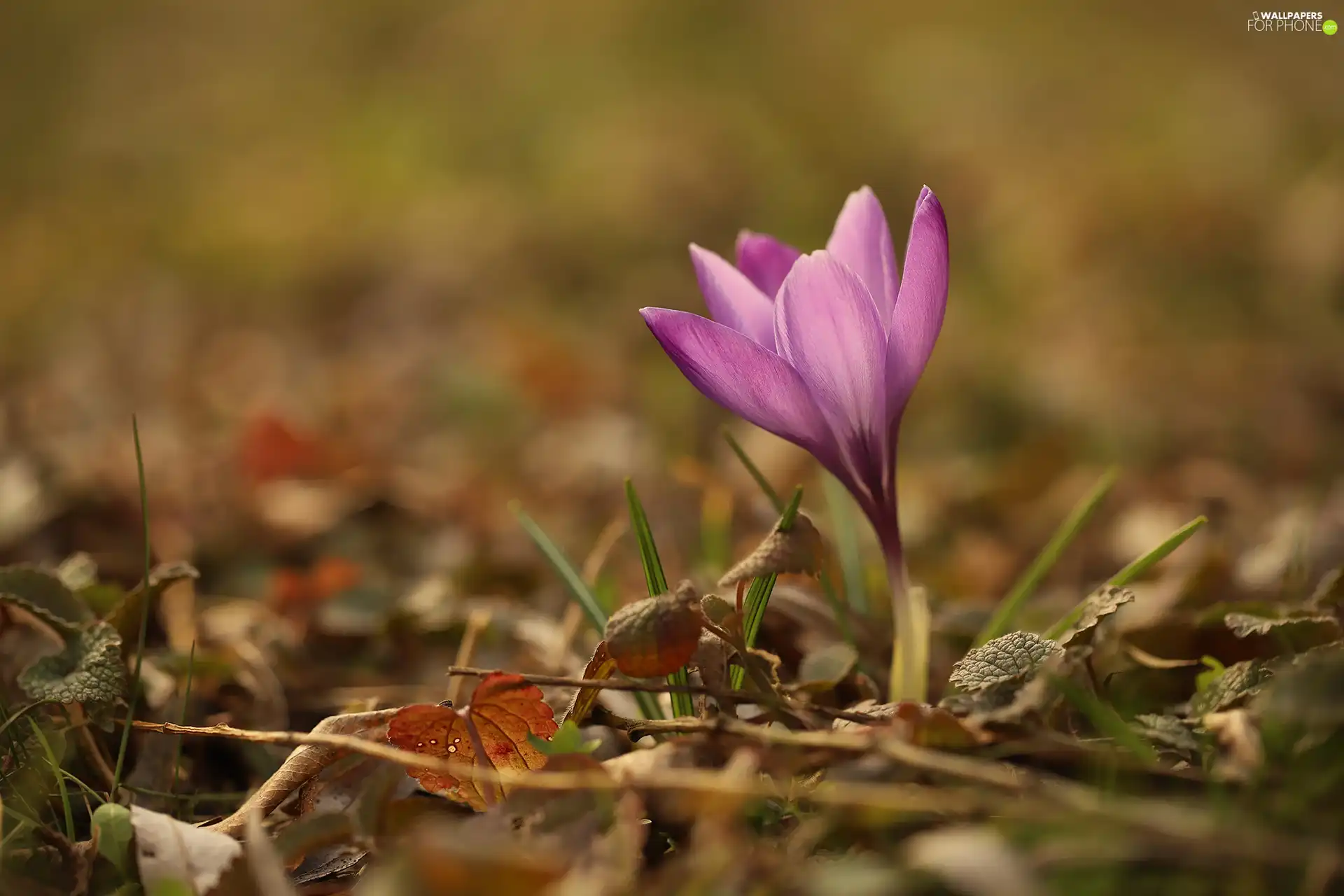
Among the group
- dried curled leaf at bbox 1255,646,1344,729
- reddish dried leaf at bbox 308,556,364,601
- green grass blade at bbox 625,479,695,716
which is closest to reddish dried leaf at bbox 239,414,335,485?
reddish dried leaf at bbox 308,556,364,601

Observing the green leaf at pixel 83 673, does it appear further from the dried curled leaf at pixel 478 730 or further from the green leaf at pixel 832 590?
the green leaf at pixel 832 590

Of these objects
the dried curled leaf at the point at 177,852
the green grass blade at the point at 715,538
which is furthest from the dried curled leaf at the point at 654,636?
the green grass blade at the point at 715,538

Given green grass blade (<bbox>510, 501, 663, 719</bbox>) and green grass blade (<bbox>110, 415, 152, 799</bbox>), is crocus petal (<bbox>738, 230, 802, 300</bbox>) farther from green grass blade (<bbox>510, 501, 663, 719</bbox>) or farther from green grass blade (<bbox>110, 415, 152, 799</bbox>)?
green grass blade (<bbox>110, 415, 152, 799</bbox>)

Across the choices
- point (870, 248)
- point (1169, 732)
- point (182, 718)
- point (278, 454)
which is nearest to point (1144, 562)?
point (1169, 732)

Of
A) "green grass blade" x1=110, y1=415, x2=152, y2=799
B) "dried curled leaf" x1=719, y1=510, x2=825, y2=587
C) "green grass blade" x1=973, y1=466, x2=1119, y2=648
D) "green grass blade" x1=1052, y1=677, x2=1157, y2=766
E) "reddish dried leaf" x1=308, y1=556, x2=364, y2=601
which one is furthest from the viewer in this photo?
"reddish dried leaf" x1=308, y1=556, x2=364, y2=601

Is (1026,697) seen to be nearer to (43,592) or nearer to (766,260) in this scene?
(766,260)

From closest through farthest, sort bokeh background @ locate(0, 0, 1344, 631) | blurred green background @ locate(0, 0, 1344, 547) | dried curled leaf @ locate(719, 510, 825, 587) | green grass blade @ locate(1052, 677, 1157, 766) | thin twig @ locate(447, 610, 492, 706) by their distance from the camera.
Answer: green grass blade @ locate(1052, 677, 1157, 766) < dried curled leaf @ locate(719, 510, 825, 587) < thin twig @ locate(447, 610, 492, 706) < bokeh background @ locate(0, 0, 1344, 631) < blurred green background @ locate(0, 0, 1344, 547)

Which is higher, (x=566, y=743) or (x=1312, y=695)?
(x=1312, y=695)
